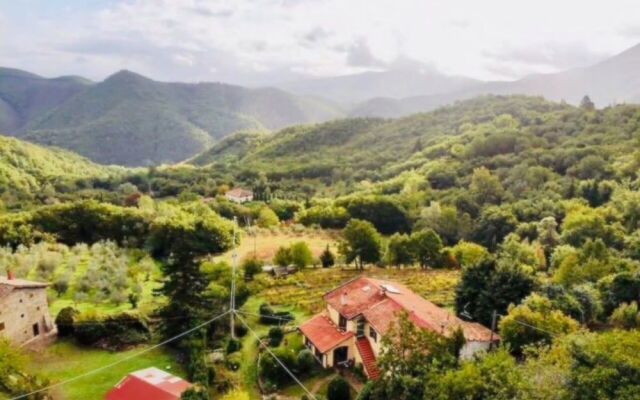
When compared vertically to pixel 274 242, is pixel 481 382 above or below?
above

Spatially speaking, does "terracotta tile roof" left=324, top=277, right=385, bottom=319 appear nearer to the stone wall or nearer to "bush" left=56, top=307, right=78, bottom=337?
"bush" left=56, top=307, right=78, bottom=337

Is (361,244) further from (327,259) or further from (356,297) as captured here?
(356,297)

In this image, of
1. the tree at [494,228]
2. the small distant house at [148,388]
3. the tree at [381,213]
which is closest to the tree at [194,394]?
the small distant house at [148,388]

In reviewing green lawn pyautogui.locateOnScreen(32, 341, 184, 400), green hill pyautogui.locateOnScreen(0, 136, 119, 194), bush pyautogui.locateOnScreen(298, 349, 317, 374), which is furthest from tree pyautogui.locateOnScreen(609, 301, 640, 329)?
green hill pyautogui.locateOnScreen(0, 136, 119, 194)

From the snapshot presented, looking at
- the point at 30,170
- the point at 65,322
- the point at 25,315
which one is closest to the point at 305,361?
the point at 65,322

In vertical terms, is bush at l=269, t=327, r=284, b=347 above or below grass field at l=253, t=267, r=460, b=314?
above

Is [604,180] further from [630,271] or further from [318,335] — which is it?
[318,335]
